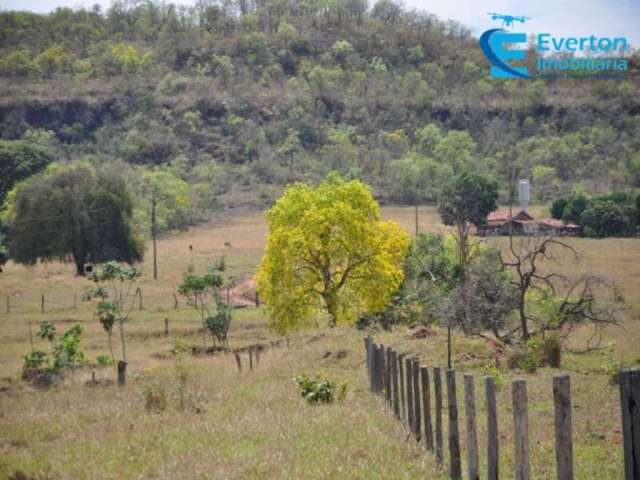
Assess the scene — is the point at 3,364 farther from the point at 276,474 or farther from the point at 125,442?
the point at 276,474

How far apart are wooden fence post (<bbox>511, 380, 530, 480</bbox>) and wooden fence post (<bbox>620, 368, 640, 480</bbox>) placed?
107cm

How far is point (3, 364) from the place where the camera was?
31.8 metres

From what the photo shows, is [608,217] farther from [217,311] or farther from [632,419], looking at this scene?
[632,419]

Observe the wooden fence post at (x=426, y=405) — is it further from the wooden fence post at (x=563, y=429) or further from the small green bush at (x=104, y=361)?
the small green bush at (x=104, y=361)

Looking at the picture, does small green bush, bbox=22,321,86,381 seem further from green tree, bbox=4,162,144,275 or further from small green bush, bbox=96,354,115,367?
green tree, bbox=4,162,144,275

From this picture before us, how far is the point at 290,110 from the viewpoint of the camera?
151m

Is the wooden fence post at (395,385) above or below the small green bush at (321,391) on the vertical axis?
above

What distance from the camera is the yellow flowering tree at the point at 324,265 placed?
127 ft

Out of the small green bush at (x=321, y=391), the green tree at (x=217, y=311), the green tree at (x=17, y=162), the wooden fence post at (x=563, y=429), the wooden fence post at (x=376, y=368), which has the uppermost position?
the green tree at (x=17, y=162)

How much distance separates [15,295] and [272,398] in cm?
4101

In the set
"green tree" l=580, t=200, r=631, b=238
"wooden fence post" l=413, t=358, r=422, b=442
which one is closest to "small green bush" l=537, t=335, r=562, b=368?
"wooden fence post" l=413, t=358, r=422, b=442

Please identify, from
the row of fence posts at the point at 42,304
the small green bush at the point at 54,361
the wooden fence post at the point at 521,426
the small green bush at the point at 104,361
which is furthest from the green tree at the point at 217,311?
the wooden fence post at the point at 521,426

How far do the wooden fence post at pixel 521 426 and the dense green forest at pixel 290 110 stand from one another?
8863 centimetres

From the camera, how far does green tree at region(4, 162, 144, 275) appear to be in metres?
65.8
